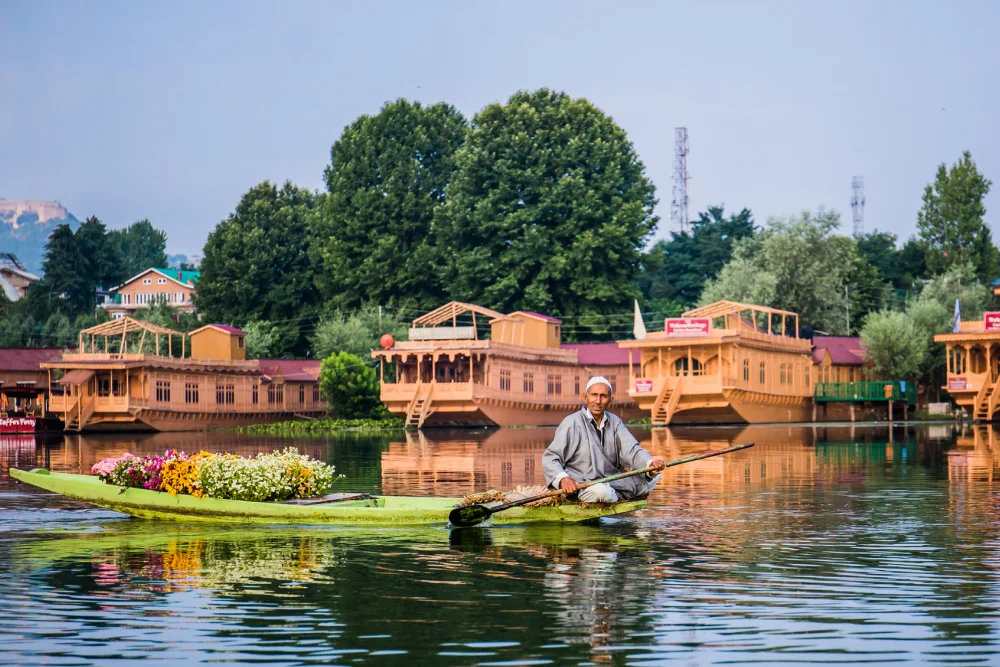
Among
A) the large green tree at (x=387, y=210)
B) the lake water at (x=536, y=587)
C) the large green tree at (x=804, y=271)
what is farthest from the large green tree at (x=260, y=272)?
the lake water at (x=536, y=587)

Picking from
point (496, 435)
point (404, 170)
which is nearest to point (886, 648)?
point (496, 435)

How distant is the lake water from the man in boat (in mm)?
653

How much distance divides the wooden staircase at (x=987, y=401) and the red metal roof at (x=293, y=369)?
37814 millimetres

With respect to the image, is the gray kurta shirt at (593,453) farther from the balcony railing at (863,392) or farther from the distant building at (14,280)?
the distant building at (14,280)

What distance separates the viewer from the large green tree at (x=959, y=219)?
3824 inches

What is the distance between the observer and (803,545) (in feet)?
61.0

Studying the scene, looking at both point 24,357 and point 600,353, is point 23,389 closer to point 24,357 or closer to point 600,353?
point 24,357

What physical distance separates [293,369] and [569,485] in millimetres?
67240

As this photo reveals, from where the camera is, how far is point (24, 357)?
86312 millimetres

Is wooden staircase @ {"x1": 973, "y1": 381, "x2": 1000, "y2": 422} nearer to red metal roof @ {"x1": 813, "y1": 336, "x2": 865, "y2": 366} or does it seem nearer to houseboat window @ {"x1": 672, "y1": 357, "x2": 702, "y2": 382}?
red metal roof @ {"x1": 813, "y1": 336, "x2": 865, "y2": 366}

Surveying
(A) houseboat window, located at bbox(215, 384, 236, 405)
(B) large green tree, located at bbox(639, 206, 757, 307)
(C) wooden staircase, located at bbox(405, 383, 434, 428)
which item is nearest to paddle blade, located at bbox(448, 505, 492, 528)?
(C) wooden staircase, located at bbox(405, 383, 434, 428)

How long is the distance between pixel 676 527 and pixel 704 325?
163ft

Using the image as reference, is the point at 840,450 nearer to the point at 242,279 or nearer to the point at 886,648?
the point at 886,648

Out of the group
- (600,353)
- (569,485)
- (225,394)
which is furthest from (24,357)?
(569,485)
